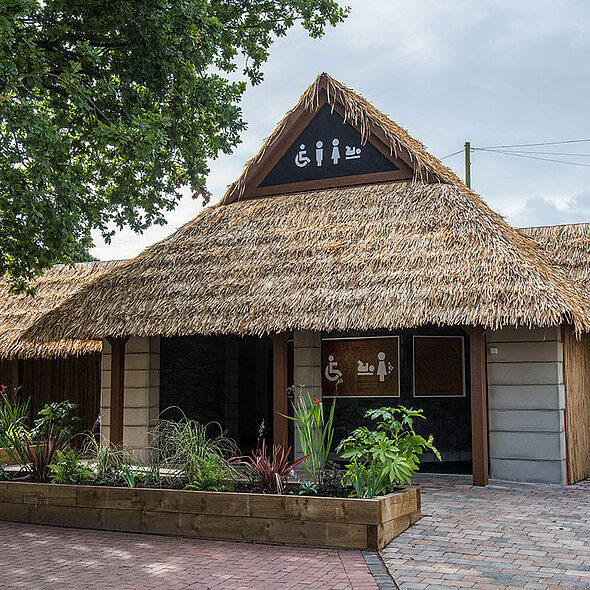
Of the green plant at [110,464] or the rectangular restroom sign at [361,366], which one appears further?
the rectangular restroom sign at [361,366]

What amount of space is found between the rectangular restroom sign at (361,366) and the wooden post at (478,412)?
2279 mm

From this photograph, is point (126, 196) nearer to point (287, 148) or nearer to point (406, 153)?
point (287, 148)

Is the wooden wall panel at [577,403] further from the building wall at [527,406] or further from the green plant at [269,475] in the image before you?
the green plant at [269,475]

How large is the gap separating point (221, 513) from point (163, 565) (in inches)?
41.5

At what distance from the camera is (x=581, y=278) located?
41.7ft

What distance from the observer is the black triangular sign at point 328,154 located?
12836 mm

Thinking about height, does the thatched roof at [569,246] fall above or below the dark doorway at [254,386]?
above

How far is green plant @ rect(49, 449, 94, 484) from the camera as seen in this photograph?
27.5ft

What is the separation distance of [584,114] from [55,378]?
13.2 metres

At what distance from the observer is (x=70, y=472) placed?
843 centimetres

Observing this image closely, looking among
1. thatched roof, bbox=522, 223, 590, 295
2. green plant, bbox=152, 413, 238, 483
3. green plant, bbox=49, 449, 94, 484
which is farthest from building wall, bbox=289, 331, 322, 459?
thatched roof, bbox=522, 223, 590, 295

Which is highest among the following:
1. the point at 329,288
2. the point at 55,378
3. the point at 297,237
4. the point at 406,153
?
the point at 406,153

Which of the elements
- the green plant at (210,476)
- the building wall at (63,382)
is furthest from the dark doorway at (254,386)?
the green plant at (210,476)

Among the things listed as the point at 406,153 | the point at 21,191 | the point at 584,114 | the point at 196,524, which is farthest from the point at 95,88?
the point at 584,114
